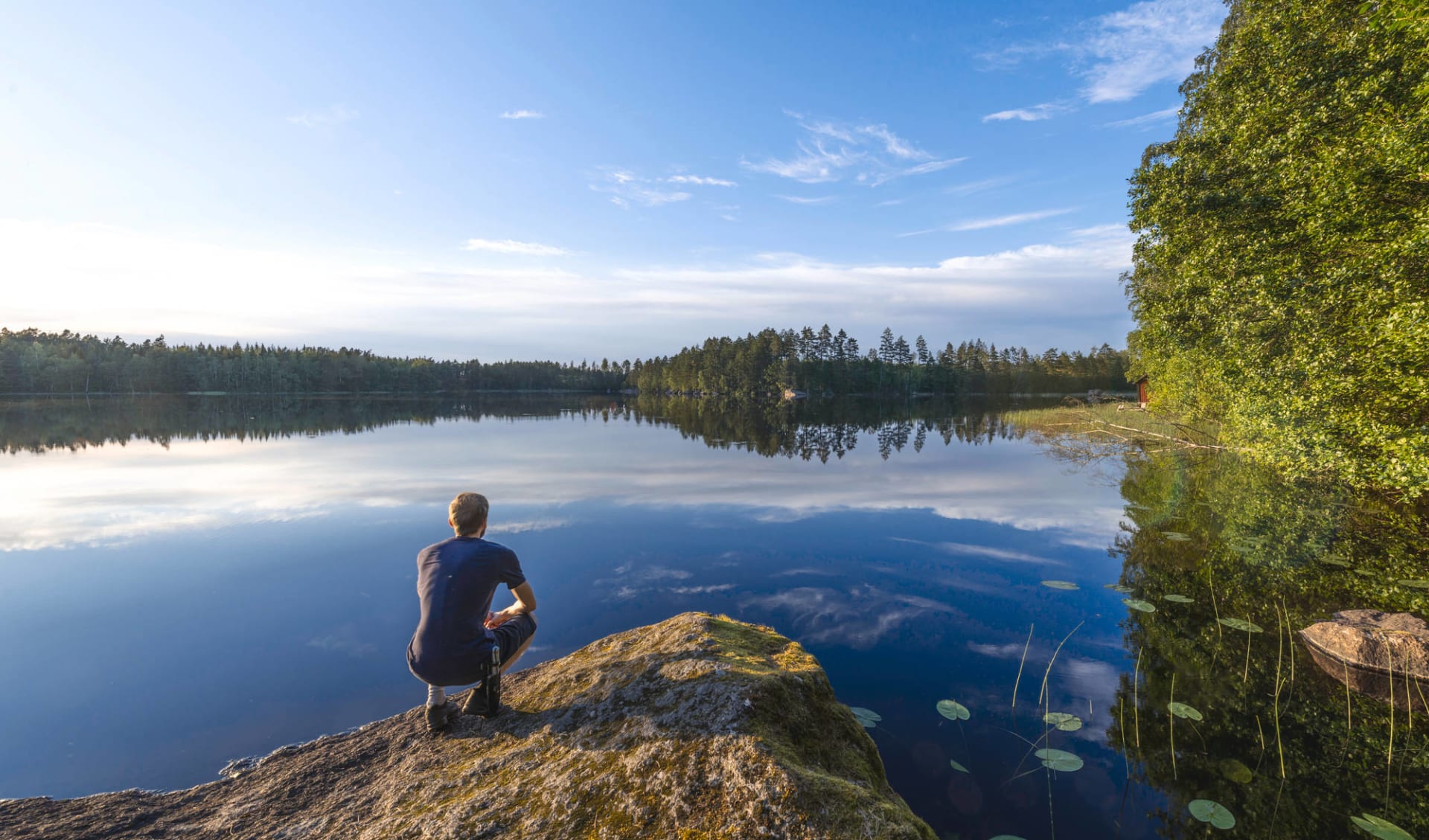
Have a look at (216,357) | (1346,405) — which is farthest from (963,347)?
(216,357)

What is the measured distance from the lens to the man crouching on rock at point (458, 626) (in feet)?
15.3

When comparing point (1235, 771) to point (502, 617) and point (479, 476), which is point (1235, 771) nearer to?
point (502, 617)

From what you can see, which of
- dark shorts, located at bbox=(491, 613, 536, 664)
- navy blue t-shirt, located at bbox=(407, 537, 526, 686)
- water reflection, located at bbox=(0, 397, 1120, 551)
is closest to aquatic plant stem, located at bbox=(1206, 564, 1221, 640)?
water reflection, located at bbox=(0, 397, 1120, 551)

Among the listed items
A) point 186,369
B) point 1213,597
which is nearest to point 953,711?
point 1213,597

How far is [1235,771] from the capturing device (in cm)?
536

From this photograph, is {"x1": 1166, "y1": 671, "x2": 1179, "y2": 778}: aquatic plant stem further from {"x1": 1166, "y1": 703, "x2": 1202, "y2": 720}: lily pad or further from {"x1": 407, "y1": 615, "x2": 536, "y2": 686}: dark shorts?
{"x1": 407, "y1": 615, "x2": 536, "y2": 686}: dark shorts

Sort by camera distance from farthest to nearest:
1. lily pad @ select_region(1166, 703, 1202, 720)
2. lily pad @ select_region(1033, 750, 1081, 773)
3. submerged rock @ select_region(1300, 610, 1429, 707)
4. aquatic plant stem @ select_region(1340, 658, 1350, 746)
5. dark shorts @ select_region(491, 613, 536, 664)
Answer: submerged rock @ select_region(1300, 610, 1429, 707), lily pad @ select_region(1166, 703, 1202, 720), aquatic plant stem @ select_region(1340, 658, 1350, 746), lily pad @ select_region(1033, 750, 1081, 773), dark shorts @ select_region(491, 613, 536, 664)

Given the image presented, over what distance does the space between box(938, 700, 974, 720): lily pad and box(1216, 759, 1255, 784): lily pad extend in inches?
90.2

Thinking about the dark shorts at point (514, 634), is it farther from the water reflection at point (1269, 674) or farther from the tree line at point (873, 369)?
the tree line at point (873, 369)

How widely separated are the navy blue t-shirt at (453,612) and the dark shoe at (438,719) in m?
0.23

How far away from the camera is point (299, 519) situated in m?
16.5

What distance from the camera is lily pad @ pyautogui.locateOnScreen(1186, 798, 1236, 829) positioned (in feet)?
15.6

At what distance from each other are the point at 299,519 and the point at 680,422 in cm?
3990

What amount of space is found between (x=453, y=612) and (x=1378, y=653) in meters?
10.8
